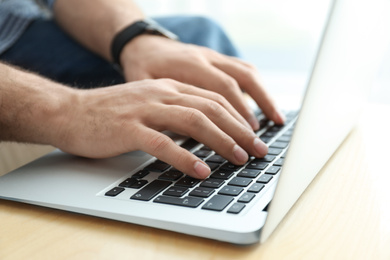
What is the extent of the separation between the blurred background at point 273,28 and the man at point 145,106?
48.0 inches

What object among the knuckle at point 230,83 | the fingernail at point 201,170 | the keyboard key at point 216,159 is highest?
the knuckle at point 230,83

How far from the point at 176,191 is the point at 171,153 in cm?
7

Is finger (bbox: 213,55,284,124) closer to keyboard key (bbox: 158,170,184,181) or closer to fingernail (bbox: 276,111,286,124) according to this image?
fingernail (bbox: 276,111,286,124)

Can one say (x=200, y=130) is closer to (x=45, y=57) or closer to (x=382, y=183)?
(x=382, y=183)

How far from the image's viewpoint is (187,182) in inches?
18.7

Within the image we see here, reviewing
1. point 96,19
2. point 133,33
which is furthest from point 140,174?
point 96,19

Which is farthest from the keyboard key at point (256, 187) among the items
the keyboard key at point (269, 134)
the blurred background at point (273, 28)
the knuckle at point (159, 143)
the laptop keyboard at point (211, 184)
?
the blurred background at point (273, 28)

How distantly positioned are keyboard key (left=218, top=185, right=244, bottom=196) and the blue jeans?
52 centimetres

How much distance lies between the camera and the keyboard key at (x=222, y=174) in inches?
19.1

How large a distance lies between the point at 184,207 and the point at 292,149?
12cm

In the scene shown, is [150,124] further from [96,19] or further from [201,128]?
[96,19]

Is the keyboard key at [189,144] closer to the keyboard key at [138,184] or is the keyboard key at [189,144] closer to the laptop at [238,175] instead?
the laptop at [238,175]

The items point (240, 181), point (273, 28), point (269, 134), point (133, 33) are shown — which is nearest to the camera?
point (240, 181)

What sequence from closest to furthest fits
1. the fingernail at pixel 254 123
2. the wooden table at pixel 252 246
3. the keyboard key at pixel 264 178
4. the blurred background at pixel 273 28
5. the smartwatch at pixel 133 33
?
1. the wooden table at pixel 252 246
2. the keyboard key at pixel 264 178
3. the fingernail at pixel 254 123
4. the smartwatch at pixel 133 33
5. the blurred background at pixel 273 28
